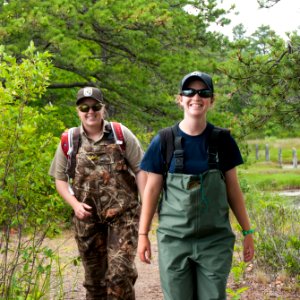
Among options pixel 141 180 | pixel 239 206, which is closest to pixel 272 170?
pixel 141 180

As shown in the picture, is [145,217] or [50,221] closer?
[145,217]


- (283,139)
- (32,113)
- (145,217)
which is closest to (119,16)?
(32,113)

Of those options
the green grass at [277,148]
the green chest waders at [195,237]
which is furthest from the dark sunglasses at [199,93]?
the green grass at [277,148]

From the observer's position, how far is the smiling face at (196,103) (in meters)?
3.26

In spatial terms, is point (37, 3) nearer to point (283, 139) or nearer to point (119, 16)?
point (119, 16)

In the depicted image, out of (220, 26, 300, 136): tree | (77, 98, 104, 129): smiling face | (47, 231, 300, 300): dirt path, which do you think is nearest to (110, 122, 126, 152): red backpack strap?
(77, 98, 104, 129): smiling face

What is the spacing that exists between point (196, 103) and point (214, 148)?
26 cm

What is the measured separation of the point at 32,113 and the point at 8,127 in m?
0.31

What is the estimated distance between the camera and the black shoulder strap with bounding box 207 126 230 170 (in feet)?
10.6

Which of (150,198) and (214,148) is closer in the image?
(214,148)

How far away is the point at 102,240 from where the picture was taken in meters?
4.46

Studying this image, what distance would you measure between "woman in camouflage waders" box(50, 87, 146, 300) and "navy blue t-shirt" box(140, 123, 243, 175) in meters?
0.97

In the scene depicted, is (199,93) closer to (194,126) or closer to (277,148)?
(194,126)

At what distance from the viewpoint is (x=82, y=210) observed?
4266 mm
